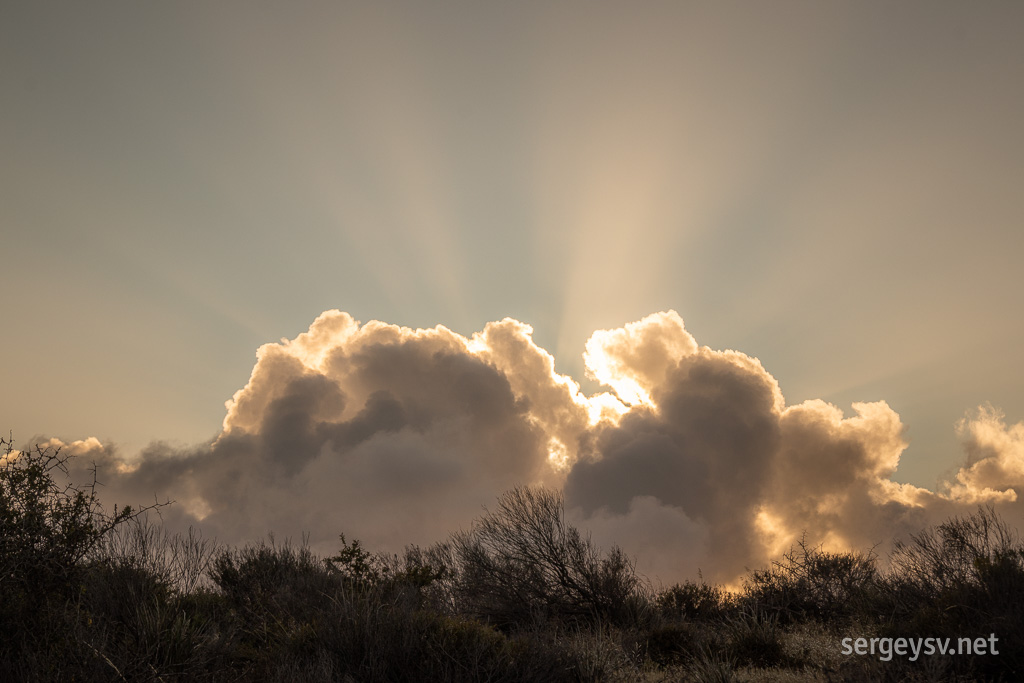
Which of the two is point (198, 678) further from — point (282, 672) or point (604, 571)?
point (604, 571)

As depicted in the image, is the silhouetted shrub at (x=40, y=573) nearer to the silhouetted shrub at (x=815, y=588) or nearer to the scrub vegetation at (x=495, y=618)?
the scrub vegetation at (x=495, y=618)

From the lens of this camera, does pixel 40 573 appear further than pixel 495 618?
No

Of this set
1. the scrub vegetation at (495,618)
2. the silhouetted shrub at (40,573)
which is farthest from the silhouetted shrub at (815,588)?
the silhouetted shrub at (40,573)

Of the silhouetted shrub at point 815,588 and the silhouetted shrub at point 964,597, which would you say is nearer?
the silhouetted shrub at point 964,597

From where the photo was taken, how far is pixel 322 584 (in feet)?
75.7

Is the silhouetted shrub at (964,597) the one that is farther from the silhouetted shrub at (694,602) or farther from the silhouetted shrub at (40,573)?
the silhouetted shrub at (40,573)

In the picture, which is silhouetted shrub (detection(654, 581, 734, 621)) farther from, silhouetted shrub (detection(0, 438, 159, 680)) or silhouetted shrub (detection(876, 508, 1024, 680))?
silhouetted shrub (detection(0, 438, 159, 680))

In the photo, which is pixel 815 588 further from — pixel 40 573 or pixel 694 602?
pixel 40 573

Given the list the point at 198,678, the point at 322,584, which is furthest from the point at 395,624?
the point at 322,584

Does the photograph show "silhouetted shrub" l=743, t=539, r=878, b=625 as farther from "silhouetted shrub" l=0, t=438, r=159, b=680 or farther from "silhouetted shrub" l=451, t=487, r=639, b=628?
"silhouetted shrub" l=0, t=438, r=159, b=680

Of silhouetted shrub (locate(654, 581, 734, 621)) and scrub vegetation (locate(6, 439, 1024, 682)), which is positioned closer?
scrub vegetation (locate(6, 439, 1024, 682))

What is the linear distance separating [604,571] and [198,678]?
37.2 ft

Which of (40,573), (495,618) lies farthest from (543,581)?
(40,573)

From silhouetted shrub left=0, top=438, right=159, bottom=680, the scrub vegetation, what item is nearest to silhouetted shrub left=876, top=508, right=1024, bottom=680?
the scrub vegetation
